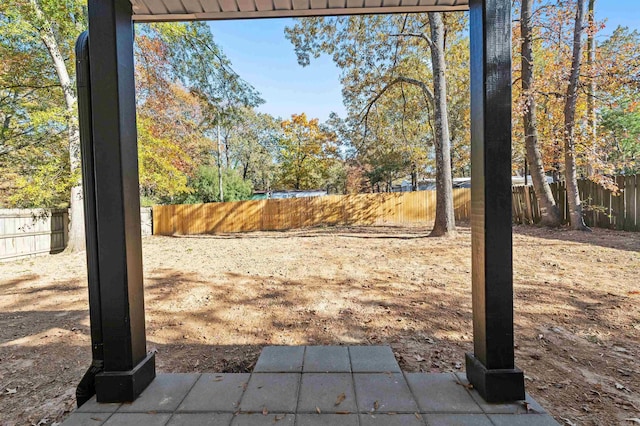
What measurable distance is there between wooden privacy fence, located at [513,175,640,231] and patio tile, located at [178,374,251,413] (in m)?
9.84

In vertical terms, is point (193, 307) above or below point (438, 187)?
below

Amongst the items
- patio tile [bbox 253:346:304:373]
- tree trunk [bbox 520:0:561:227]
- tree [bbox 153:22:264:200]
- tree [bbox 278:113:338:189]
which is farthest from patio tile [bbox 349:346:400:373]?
tree [bbox 278:113:338:189]

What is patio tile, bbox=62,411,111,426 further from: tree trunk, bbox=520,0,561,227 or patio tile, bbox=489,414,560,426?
tree trunk, bbox=520,0,561,227

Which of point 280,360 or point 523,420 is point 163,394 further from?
point 523,420

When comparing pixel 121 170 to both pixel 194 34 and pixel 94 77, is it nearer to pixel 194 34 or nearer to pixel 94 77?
pixel 94 77

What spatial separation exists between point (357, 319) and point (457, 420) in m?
1.66

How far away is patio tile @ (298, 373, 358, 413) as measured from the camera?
1.47 m

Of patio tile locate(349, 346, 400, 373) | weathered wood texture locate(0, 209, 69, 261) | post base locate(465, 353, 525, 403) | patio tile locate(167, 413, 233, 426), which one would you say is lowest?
patio tile locate(349, 346, 400, 373)

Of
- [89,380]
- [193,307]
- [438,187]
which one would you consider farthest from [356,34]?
[89,380]

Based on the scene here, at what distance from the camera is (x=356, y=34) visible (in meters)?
9.28

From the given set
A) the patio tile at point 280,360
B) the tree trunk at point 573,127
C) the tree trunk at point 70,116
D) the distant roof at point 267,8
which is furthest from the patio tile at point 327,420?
the tree trunk at point 573,127

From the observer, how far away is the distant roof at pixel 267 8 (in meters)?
2.16

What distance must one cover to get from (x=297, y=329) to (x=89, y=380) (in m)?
1.58

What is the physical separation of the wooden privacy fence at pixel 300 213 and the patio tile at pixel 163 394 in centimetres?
1201
